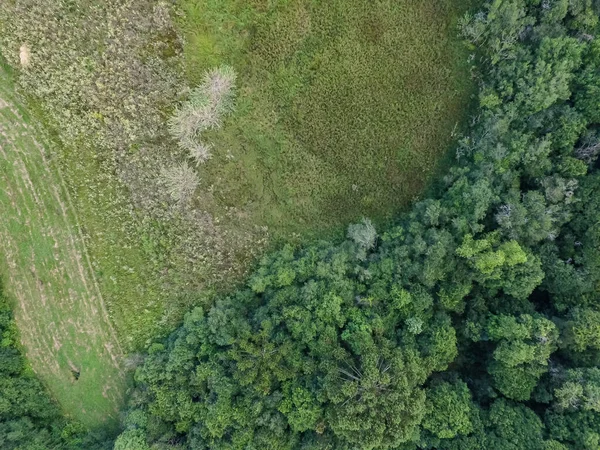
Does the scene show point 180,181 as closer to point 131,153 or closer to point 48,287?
point 131,153

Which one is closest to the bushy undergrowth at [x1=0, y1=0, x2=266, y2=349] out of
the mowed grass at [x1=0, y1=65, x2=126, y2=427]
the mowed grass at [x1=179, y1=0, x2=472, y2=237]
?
the mowed grass at [x1=0, y1=65, x2=126, y2=427]

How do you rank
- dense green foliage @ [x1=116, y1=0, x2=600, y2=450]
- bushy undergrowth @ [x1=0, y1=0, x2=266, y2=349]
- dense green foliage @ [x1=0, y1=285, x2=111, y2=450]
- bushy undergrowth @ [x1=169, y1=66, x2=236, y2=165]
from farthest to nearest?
bushy undergrowth @ [x1=0, y1=0, x2=266, y2=349] < bushy undergrowth @ [x1=169, y1=66, x2=236, y2=165] < dense green foliage @ [x1=0, y1=285, x2=111, y2=450] < dense green foliage @ [x1=116, y1=0, x2=600, y2=450]

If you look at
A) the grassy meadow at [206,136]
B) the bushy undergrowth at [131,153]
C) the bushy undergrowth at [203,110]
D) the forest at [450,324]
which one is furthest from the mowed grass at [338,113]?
the forest at [450,324]

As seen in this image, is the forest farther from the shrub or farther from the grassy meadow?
the shrub

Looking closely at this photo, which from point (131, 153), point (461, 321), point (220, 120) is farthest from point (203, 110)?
point (461, 321)

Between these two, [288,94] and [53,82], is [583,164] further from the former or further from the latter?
[53,82]

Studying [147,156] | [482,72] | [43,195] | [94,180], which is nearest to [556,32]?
[482,72]
